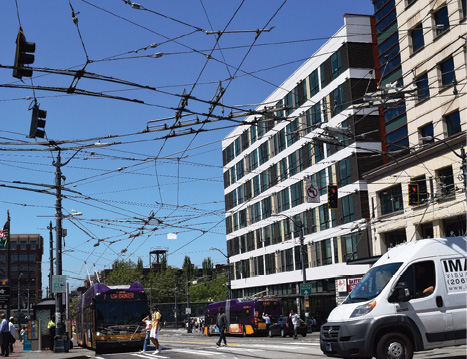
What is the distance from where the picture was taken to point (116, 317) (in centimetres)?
2822

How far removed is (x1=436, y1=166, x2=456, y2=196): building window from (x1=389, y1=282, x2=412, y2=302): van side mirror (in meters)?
21.2

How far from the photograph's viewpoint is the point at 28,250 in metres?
151

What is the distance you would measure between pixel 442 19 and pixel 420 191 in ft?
31.2

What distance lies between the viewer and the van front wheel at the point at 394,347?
13.0 metres

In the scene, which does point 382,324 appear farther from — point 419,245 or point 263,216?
point 263,216

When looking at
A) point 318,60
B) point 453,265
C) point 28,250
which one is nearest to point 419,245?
point 453,265

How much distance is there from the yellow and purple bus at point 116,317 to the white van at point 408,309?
1573cm

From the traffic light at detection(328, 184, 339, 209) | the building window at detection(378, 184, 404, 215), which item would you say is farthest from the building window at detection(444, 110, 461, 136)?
Result: the traffic light at detection(328, 184, 339, 209)

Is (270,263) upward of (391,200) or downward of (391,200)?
downward

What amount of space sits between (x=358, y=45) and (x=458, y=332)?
116ft

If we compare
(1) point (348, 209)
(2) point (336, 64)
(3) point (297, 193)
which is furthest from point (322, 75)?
(1) point (348, 209)

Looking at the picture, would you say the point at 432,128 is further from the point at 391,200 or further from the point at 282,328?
the point at 282,328

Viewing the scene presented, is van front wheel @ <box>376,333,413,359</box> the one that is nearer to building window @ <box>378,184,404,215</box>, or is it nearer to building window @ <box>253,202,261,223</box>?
building window @ <box>378,184,404,215</box>

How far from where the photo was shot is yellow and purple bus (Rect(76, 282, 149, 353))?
90.9 feet
